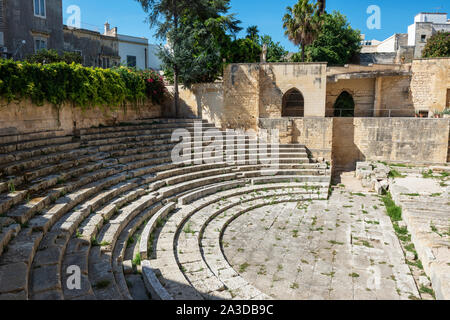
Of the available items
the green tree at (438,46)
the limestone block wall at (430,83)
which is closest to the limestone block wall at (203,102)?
the limestone block wall at (430,83)

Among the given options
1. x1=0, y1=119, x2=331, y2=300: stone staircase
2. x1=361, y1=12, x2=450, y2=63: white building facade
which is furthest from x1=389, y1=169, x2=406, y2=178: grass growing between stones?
x1=361, y1=12, x2=450, y2=63: white building facade

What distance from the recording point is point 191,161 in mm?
11688

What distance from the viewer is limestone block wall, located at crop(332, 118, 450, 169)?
15.4 m

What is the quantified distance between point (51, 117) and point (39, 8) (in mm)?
10068

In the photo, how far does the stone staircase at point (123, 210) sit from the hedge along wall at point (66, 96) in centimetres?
49

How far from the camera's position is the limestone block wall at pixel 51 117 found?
8.48 meters

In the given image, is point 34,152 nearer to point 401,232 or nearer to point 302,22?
point 401,232

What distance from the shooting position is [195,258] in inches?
251

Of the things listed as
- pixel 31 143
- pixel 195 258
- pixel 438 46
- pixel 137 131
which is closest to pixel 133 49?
pixel 137 131

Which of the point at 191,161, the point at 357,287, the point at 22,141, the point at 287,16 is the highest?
the point at 287,16

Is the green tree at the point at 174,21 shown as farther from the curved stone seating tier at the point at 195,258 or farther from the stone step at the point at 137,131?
the curved stone seating tier at the point at 195,258
